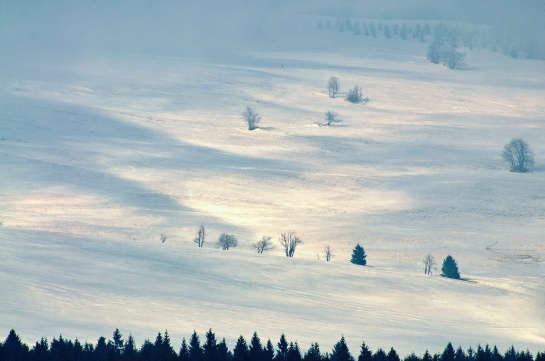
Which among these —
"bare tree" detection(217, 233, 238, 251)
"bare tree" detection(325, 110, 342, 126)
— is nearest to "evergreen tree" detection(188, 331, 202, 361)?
"bare tree" detection(217, 233, 238, 251)

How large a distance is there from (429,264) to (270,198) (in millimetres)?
17680

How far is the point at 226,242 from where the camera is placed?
5038 cm

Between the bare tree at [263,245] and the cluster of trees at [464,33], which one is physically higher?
the cluster of trees at [464,33]

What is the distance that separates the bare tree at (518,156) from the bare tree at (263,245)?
2600 cm

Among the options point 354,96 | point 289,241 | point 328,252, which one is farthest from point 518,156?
point 328,252

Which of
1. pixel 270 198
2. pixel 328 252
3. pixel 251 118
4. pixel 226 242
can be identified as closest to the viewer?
pixel 328 252

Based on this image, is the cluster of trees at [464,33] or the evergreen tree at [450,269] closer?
the evergreen tree at [450,269]

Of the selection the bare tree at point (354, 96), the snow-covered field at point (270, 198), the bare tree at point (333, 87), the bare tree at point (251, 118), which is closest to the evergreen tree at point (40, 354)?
the snow-covered field at point (270, 198)

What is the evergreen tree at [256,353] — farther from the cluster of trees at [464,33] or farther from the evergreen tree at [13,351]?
the cluster of trees at [464,33]

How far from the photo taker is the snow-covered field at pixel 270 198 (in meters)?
38.5

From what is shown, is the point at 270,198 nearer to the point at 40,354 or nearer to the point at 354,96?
the point at 354,96

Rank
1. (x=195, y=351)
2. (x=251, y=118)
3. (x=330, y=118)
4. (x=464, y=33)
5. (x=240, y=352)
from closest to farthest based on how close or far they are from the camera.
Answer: (x=240, y=352), (x=195, y=351), (x=251, y=118), (x=330, y=118), (x=464, y=33)

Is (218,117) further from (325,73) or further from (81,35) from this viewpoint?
(81,35)

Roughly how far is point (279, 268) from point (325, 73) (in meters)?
66.8
